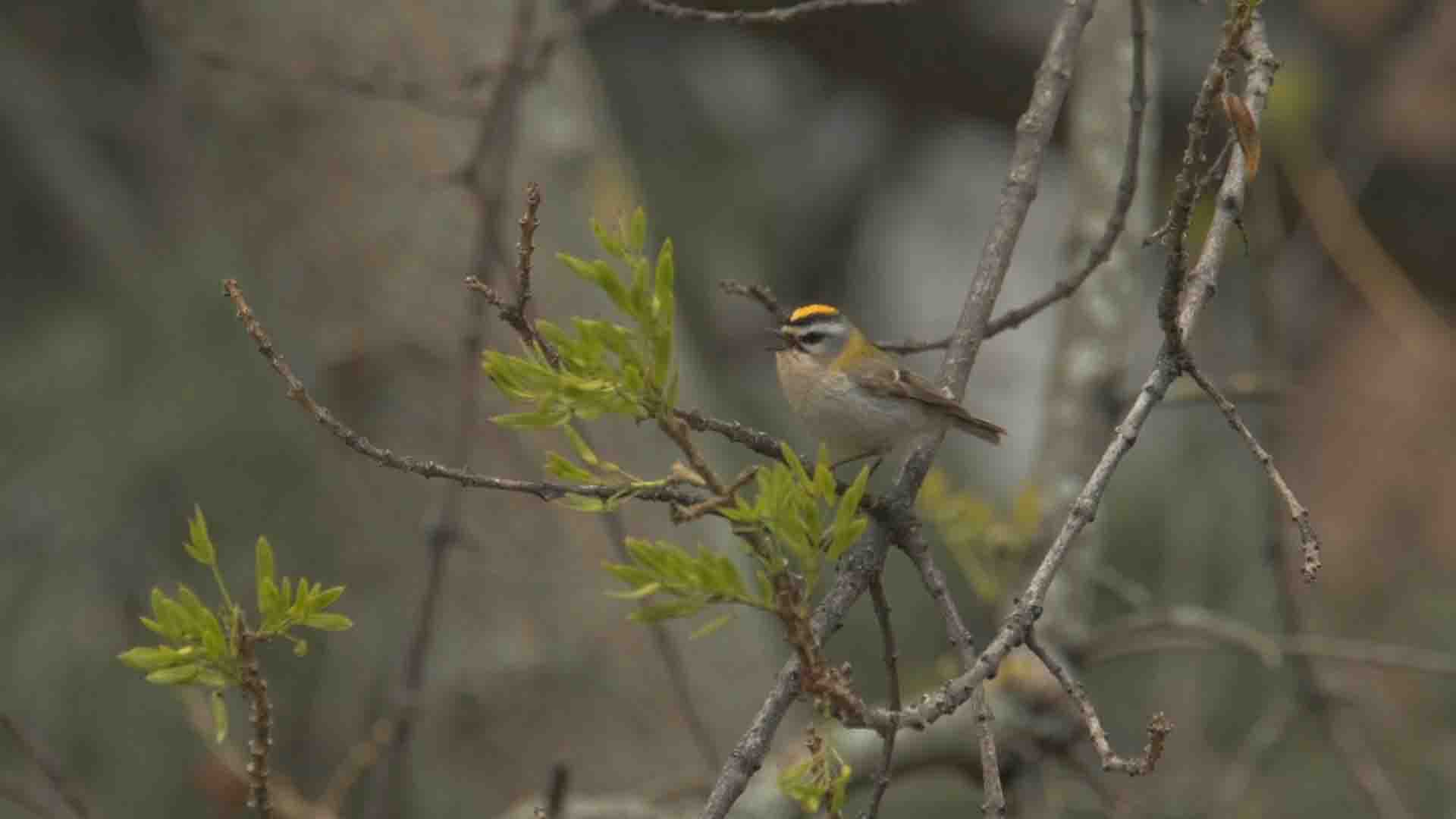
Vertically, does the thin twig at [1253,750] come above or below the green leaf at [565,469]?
above

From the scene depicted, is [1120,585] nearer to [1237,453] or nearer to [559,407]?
[1237,453]

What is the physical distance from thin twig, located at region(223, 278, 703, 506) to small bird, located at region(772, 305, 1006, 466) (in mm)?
1290

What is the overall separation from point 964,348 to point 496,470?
1.95m

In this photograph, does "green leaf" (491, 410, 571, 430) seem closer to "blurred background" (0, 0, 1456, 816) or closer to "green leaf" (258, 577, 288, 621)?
"green leaf" (258, 577, 288, 621)

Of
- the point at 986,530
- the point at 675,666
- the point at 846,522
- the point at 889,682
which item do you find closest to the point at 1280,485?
the point at 846,522

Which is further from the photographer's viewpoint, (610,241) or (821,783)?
(821,783)

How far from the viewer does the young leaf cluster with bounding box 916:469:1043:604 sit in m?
3.57

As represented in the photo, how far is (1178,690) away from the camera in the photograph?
16.5 ft

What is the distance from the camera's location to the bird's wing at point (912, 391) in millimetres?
2871

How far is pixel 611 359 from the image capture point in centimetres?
154

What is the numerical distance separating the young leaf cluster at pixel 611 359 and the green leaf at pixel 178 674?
1.42 feet

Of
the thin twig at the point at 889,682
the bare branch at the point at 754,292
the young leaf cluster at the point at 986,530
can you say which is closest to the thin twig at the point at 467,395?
the bare branch at the point at 754,292

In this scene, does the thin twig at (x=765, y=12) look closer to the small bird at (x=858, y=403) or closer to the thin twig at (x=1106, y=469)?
the thin twig at (x=1106, y=469)

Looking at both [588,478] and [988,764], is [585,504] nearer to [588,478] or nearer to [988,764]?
[588,478]
